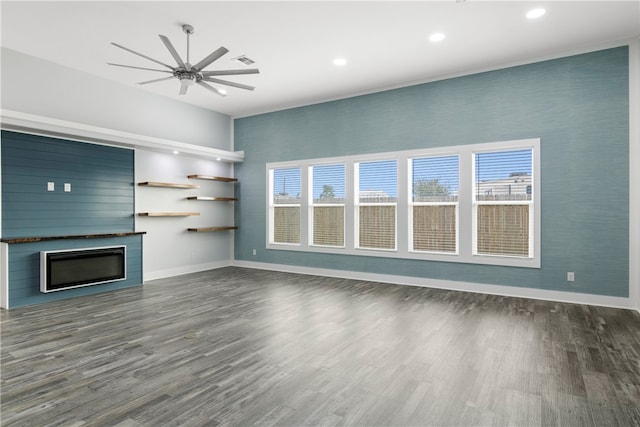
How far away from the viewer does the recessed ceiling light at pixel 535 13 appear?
3.98 meters

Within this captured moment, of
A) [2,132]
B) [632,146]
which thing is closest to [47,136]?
[2,132]

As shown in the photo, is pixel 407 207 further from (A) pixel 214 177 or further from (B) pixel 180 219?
(B) pixel 180 219

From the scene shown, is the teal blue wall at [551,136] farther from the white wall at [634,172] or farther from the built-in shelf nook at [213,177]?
the built-in shelf nook at [213,177]

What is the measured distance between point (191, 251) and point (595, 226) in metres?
6.83

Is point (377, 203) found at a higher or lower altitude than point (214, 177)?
lower

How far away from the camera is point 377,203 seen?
21.8ft

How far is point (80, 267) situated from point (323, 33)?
4764mm

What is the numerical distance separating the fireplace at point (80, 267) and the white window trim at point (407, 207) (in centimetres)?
297

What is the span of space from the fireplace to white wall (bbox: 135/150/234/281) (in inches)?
29.1

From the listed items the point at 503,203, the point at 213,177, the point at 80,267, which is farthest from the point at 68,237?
the point at 503,203

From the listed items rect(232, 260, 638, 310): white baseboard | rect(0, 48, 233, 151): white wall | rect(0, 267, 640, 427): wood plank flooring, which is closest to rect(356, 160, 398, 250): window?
rect(232, 260, 638, 310): white baseboard

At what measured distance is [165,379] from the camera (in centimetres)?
266

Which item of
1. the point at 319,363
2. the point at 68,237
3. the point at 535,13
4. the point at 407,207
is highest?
the point at 535,13

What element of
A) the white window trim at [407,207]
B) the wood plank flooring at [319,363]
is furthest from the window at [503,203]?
the wood plank flooring at [319,363]
